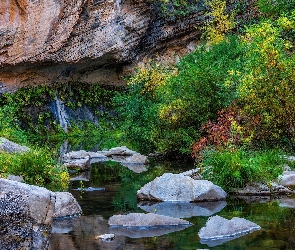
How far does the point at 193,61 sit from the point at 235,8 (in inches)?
711

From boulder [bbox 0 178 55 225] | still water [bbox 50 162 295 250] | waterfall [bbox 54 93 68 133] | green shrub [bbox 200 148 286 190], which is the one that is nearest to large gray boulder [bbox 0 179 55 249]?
boulder [bbox 0 178 55 225]

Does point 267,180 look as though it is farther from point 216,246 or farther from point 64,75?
point 64,75

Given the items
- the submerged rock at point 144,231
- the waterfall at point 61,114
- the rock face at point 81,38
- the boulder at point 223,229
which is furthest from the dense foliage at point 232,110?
the waterfall at point 61,114

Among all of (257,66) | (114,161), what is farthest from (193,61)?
(257,66)

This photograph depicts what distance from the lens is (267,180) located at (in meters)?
14.8

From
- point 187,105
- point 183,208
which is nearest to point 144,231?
point 183,208

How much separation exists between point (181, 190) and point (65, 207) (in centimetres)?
297

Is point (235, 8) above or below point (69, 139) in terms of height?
above

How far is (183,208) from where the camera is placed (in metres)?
13.0

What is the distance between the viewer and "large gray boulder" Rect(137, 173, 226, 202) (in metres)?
13.8

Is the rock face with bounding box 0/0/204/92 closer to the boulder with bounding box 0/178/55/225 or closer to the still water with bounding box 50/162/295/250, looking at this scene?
the still water with bounding box 50/162/295/250

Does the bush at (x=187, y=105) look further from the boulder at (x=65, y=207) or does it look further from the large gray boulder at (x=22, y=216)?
the large gray boulder at (x=22, y=216)

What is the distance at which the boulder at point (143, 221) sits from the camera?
1112 cm

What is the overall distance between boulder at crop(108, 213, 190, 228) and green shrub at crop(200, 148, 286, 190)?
361 cm
